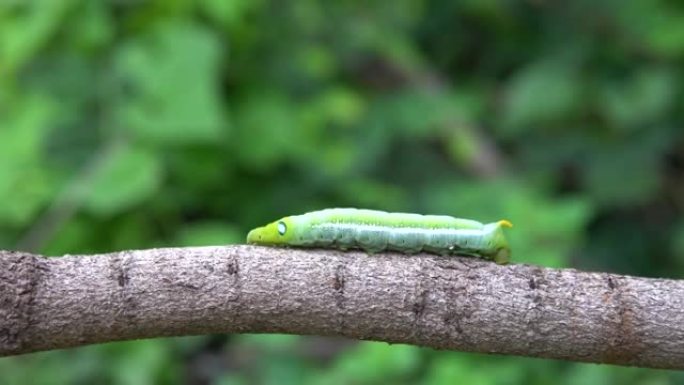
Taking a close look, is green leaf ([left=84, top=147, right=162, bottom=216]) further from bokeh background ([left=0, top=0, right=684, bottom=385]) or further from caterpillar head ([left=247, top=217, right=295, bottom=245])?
caterpillar head ([left=247, top=217, right=295, bottom=245])

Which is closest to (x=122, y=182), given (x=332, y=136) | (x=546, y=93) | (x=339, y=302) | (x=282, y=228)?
(x=332, y=136)

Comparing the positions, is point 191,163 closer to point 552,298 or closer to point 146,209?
point 146,209

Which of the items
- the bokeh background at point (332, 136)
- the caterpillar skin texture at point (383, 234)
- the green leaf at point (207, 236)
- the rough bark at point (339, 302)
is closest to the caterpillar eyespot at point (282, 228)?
the caterpillar skin texture at point (383, 234)

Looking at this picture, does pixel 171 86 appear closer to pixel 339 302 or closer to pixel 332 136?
pixel 332 136

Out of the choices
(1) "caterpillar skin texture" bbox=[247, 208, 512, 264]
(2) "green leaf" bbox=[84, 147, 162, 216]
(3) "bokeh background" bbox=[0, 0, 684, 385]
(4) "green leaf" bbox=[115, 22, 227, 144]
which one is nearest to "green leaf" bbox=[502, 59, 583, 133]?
(3) "bokeh background" bbox=[0, 0, 684, 385]

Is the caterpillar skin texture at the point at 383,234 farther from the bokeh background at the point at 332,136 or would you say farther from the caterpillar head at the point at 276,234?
the bokeh background at the point at 332,136

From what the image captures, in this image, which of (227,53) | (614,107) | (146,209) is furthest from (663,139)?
(146,209)

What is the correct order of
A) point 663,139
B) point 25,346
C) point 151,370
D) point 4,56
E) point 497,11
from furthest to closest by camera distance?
1. point 497,11
2. point 663,139
3. point 4,56
4. point 151,370
5. point 25,346

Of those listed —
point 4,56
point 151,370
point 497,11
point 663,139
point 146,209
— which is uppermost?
point 497,11
